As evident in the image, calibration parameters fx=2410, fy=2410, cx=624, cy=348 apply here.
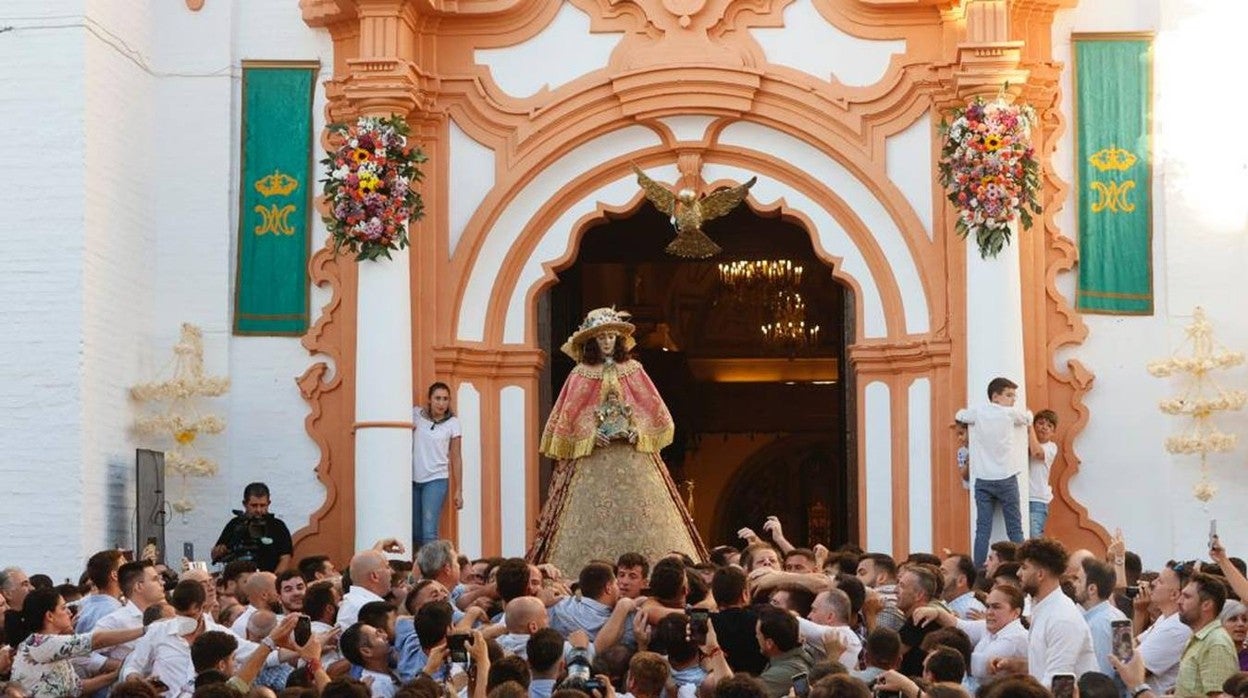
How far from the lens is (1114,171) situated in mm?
19750

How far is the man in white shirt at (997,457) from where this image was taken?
18.3 m

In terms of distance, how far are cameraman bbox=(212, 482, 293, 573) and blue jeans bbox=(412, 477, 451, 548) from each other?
3.55ft

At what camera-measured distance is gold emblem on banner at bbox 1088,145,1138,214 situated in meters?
19.7

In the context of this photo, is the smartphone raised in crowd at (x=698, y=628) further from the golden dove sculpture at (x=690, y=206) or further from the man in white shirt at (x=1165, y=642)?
the golden dove sculpture at (x=690, y=206)

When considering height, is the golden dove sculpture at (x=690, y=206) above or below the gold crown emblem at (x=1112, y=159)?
below

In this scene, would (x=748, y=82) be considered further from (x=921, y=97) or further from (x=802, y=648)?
(x=802, y=648)

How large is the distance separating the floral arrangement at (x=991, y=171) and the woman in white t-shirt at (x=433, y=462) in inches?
172

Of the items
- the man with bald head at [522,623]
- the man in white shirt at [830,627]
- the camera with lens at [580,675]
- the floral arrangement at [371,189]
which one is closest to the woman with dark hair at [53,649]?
the man with bald head at [522,623]

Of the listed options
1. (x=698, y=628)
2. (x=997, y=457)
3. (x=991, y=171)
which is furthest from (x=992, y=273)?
(x=698, y=628)

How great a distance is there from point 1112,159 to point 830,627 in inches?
395

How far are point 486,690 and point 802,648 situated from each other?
5.14 feet

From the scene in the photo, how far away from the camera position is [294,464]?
20.2 m

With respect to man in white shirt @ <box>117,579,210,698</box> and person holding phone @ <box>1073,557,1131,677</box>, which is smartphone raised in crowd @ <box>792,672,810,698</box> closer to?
person holding phone @ <box>1073,557,1131,677</box>

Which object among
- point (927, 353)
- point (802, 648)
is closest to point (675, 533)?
point (927, 353)
